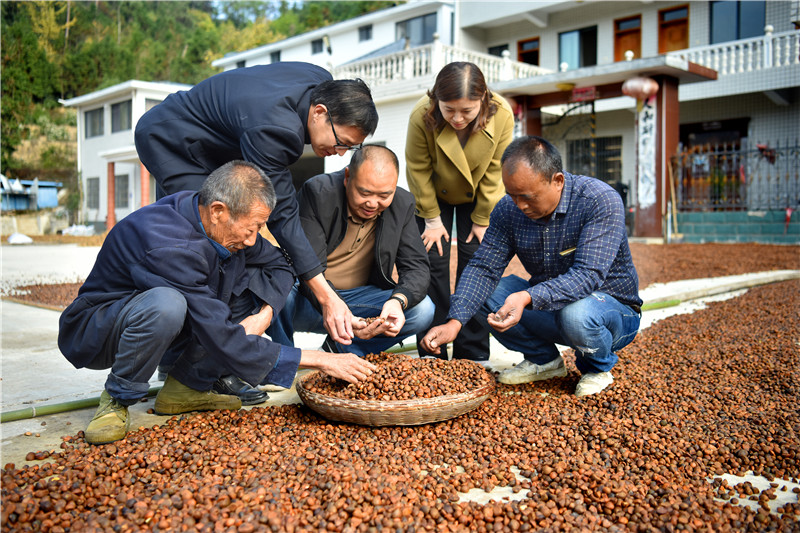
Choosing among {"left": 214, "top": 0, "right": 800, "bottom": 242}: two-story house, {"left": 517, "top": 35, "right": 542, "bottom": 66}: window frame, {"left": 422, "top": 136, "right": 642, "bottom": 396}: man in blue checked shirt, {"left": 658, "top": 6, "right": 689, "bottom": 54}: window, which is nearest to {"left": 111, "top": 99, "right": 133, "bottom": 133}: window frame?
{"left": 214, "top": 0, "right": 800, "bottom": 242}: two-story house

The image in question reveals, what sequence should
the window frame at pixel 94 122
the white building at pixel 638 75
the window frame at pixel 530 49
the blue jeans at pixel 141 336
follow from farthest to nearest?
the window frame at pixel 94 122 < the window frame at pixel 530 49 < the white building at pixel 638 75 < the blue jeans at pixel 141 336

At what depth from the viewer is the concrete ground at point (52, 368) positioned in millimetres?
2410

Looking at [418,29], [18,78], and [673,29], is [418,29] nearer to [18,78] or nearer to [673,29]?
[673,29]

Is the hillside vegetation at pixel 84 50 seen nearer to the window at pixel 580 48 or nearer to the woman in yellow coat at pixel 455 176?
the window at pixel 580 48

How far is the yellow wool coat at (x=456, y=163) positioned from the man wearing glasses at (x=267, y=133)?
0.74m

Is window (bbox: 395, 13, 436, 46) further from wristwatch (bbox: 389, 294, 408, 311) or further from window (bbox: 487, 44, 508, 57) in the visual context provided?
wristwatch (bbox: 389, 294, 408, 311)

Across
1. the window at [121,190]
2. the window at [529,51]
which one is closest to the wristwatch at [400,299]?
the window at [529,51]

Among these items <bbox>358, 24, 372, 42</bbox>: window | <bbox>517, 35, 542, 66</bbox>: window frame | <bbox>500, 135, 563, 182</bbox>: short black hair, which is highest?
<bbox>358, 24, 372, 42</bbox>: window

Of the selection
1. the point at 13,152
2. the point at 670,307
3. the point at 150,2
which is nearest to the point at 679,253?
the point at 670,307

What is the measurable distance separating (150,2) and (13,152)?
13556 mm

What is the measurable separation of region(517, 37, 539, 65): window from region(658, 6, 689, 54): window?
131 inches

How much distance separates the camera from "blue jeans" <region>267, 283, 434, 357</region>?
312 cm

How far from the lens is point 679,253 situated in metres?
9.75

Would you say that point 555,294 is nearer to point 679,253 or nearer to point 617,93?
point 679,253
